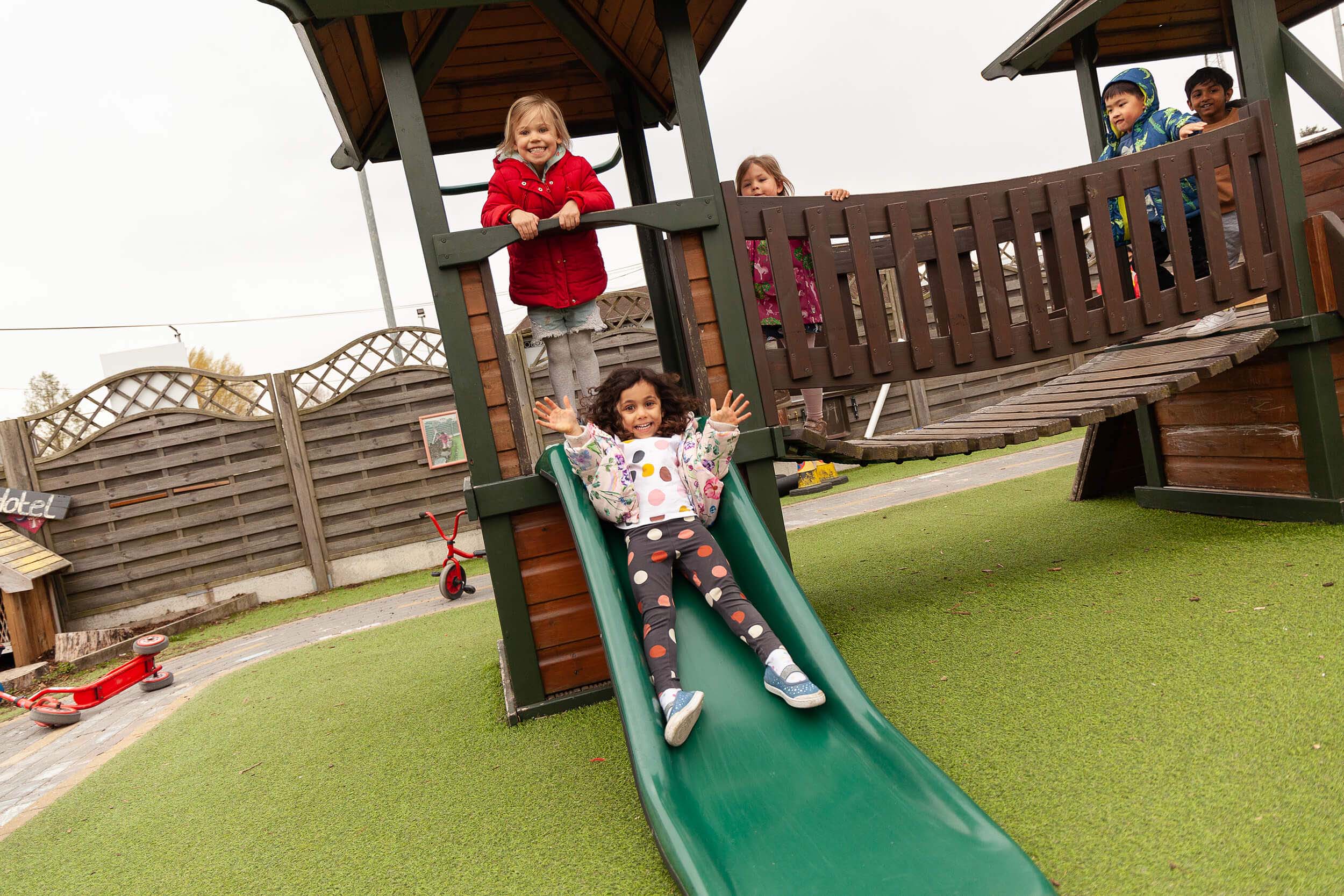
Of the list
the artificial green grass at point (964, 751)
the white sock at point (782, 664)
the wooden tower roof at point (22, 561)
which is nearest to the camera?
the artificial green grass at point (964, 751)

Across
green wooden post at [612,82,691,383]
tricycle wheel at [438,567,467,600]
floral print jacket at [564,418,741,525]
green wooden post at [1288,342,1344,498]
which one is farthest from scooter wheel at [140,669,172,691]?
green wooden post at [1288,342,1344,498]

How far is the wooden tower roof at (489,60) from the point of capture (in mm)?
3354

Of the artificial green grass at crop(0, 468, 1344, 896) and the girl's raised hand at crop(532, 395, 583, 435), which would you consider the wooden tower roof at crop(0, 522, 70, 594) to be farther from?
the girl's raised hand at crop(532, 395, 583, 435)

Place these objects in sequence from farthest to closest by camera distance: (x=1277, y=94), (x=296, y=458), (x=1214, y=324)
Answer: (x=296, y=458)
(x=1214, y=324)
(x=1277, y=94)

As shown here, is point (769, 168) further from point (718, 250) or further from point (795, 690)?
point (795, 690)

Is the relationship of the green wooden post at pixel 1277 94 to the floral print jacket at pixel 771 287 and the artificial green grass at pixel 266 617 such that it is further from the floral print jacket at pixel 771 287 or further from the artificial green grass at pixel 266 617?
the artificial green grass at pixel 266 617

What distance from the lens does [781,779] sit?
1.98 meters

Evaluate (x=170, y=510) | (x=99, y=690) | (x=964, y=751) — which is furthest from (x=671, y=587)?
(x=170, y=510)

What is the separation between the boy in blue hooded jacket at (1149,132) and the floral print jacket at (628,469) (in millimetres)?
2775

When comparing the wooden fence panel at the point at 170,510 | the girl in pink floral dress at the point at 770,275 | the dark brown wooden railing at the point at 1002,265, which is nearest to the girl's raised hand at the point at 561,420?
the dark brown wooden railing at the point at 1002,265

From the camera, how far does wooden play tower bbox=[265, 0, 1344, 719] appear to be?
10.4ft

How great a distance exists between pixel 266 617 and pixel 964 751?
304 inches

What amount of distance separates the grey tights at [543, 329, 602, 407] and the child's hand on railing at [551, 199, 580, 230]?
27.9 inches

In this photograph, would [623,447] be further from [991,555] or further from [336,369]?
[336,369]
